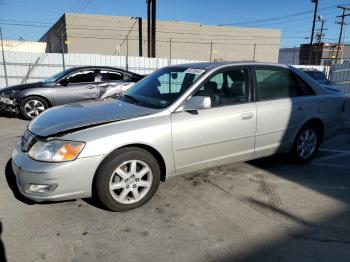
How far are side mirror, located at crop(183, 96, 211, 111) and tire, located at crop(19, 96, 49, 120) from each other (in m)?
6.03

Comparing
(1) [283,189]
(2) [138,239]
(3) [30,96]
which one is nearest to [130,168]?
(2) [138,239]

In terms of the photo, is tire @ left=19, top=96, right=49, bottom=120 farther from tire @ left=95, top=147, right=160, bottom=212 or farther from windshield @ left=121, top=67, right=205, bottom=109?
tire @ left=95, top=147, right=160, bottom=212

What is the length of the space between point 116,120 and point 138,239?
48.4 inches

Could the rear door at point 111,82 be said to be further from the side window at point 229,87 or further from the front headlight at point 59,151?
the front headlight at point 59,151

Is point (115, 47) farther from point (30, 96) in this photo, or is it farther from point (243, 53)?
point (30, 96)

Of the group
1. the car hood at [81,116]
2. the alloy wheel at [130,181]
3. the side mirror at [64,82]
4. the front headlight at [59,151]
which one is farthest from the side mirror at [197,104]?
the side mirror at [64,82]

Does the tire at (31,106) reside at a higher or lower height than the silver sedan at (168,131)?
lower

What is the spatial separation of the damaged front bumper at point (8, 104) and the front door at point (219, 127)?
6.40 m

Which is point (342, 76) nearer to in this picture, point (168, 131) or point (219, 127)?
point (219, 127)

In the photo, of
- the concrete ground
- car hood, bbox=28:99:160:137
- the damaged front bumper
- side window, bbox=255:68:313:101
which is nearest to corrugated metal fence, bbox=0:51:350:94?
the damaged front bumper

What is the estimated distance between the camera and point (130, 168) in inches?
130

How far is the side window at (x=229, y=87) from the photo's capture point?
3.97m

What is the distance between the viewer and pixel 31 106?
834 cm

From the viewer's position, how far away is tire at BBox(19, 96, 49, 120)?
8242mm
